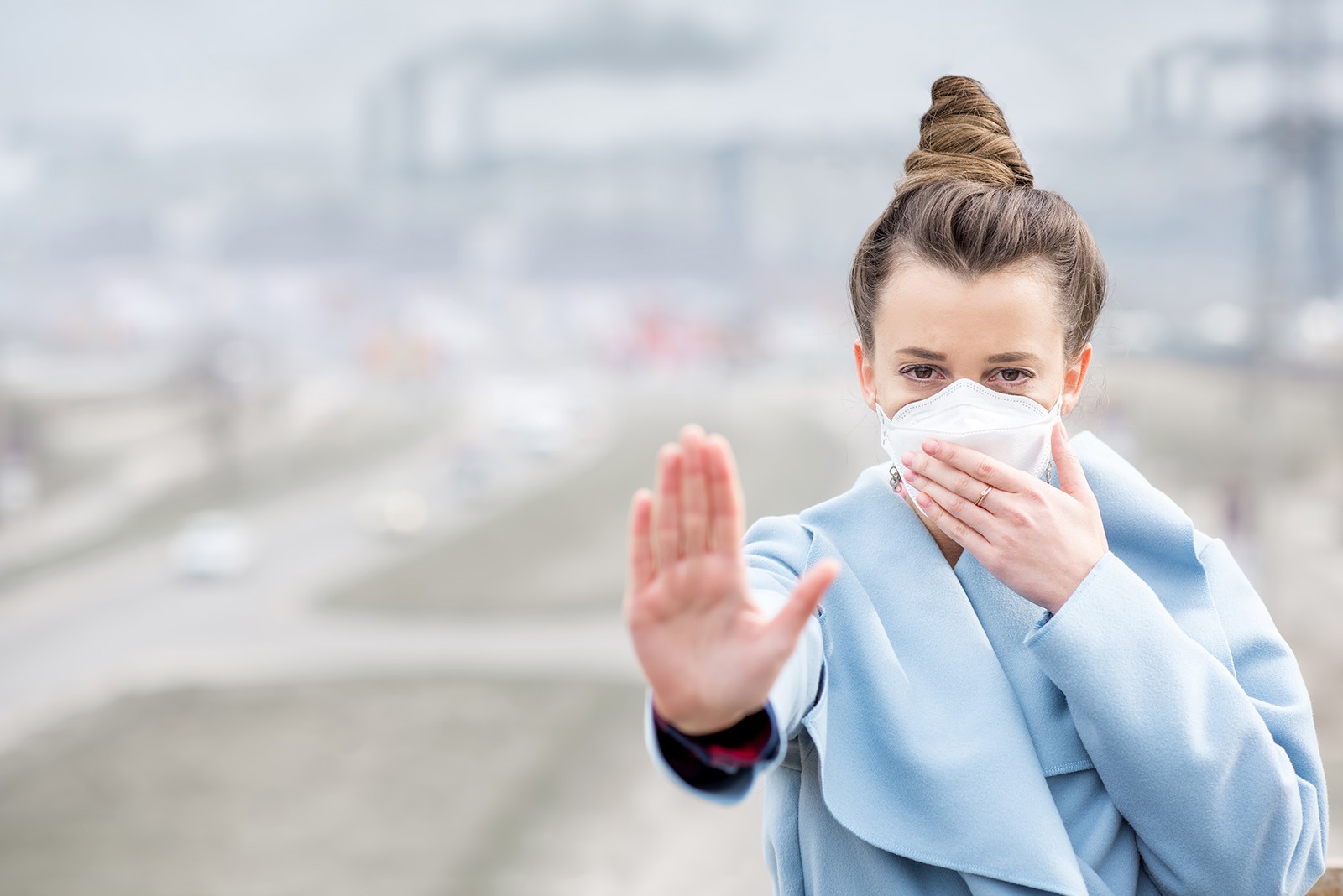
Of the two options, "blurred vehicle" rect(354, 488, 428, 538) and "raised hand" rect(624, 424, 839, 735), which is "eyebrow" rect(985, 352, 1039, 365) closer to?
"raised hand" rect(624, 424, 839, 735)

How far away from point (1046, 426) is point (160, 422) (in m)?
12.6

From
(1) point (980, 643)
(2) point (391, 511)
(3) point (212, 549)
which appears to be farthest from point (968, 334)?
(3) point (212, 549)

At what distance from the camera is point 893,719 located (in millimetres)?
771

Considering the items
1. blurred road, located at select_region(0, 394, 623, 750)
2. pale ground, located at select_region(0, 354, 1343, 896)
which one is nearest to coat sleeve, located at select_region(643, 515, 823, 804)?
pale ground, located at select_region(0, 354, 1343, 896)

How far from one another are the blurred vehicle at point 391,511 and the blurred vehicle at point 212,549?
4.44 ft

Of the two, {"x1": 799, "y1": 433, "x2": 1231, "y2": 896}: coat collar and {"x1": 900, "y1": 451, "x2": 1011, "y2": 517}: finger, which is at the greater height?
{"x1": 900, "y1": 451, "x2": 1011, "y2": 517}: finger

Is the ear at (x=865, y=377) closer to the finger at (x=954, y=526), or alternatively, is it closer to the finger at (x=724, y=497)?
the finger at (x=954, y=526)

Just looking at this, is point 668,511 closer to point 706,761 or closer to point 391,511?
point 706,761

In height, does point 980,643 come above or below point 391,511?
above

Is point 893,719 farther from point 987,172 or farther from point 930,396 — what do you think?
point 987,172

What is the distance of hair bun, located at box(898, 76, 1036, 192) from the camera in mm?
907

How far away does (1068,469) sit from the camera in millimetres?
819

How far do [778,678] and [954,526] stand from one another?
0.63ft

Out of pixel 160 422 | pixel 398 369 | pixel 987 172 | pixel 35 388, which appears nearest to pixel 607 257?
pixel 398 369
